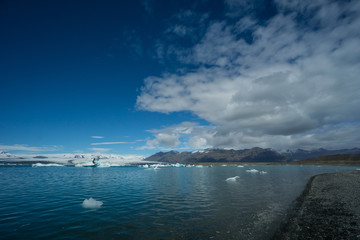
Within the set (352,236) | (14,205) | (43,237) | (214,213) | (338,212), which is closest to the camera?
(352,236)

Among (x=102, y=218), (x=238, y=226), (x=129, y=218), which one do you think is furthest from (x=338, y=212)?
(x=102, y=218)

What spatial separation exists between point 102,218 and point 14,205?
14.3m

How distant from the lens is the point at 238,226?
15523mm

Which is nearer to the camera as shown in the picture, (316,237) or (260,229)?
(316,237)

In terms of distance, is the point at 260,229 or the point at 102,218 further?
the point at 102,218

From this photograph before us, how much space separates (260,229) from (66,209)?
21.6 metres

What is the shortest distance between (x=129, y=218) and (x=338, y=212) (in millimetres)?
21518

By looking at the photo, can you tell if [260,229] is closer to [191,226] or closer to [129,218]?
[191,226]

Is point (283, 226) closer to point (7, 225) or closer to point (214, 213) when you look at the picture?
point (214, 213)

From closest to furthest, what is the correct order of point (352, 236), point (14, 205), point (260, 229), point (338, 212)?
1. point (352, 236)
2. point (260, 229)
3. point (338, 212)
4. point (14, 205)

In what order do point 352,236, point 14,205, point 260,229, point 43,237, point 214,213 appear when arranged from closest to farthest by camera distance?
point 352,236 → point 43,237 → point 260,229 → point 214,213 → point 14,205

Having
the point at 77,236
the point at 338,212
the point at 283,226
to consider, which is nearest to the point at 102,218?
the point at 77,236

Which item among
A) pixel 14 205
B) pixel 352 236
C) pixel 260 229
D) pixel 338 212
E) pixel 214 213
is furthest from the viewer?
pixel 14 205

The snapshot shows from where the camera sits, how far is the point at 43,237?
12.9m
